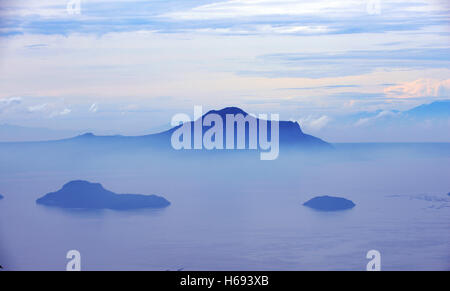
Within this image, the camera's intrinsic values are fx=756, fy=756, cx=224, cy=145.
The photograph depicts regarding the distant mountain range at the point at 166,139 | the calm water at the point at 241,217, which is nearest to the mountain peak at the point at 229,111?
the distant mountain range at the point at 166,139

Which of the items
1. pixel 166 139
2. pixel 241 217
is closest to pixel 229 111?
pixel 166 139

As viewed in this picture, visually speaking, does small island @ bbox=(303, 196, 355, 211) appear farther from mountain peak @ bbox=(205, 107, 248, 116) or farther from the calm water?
mountain peak @ bbox=(205, 107, 248, 116)

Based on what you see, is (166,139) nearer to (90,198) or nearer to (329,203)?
(90,198)

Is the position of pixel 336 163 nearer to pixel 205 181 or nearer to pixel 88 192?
pixel 205 181

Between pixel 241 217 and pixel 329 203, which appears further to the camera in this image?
pixel 241 217

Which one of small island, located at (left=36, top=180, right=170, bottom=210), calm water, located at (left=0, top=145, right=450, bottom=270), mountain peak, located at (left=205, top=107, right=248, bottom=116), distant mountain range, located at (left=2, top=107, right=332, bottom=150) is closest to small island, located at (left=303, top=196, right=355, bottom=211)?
calm water, located at (left=0, top=145, right=450, bottom=270)

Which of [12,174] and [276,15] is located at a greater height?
[276,15]
